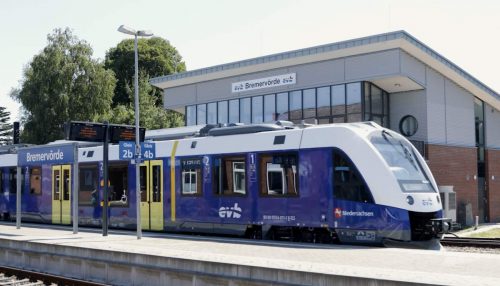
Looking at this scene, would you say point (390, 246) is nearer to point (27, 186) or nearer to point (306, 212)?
point (306, 212)

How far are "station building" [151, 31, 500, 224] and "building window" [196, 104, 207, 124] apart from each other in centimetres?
6

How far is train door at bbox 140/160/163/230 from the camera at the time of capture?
64.7 feet

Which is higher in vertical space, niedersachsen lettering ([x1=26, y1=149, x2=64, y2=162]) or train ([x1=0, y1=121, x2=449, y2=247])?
niedersachsen lettering ([x1=26, y1=149, x2=64, y2=162])

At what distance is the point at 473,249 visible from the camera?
17.4 meters

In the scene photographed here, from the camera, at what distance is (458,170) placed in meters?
33.3

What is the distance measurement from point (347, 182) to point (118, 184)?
9.45m

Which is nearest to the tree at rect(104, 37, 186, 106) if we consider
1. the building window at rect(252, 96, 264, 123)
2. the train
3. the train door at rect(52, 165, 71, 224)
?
the building window at rect(252, 96, 264, 123)

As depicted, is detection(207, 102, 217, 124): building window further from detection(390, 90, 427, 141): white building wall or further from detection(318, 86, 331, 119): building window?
detection(390, 90, 427, 141): white building wall

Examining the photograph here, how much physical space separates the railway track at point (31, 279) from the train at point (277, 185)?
5.41 metres

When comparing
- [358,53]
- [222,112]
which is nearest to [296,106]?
[358,53]

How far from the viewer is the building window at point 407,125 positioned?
103ft

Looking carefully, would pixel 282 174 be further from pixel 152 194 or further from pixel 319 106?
pixel 319 106

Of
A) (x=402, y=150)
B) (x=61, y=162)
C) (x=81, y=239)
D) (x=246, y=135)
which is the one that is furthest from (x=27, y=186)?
(x=402, y=150)

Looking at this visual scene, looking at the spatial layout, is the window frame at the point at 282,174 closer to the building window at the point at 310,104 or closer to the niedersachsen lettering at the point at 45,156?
the niedersachsen lettering at the point at 45,156
